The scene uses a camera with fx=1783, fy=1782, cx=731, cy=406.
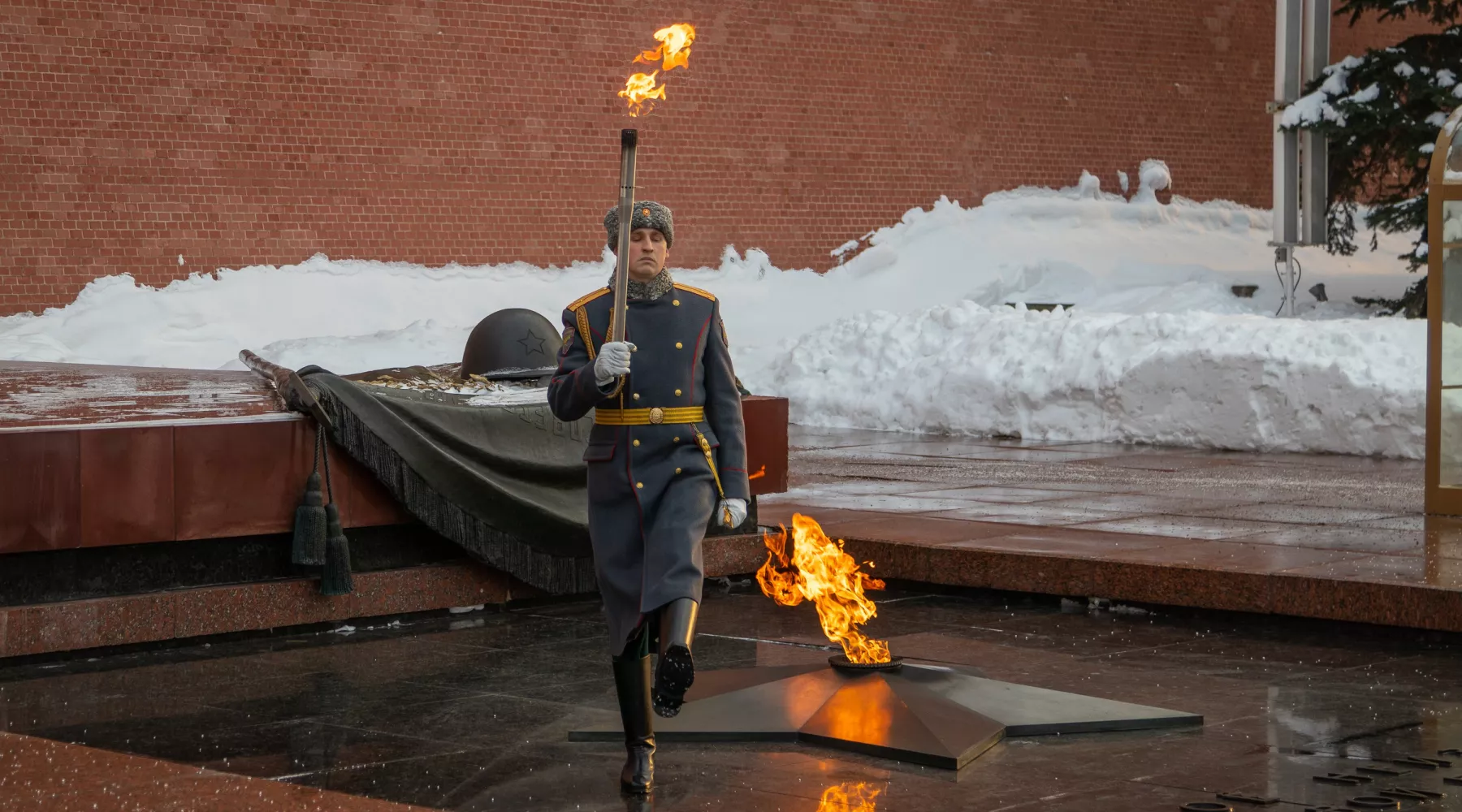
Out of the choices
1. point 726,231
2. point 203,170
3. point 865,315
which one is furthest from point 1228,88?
point 203,170

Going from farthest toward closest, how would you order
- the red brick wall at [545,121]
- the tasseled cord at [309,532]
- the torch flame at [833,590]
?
the red brick wall at [545,121]
the tasseled cord at [309,532]
the torch flame at [833,590]

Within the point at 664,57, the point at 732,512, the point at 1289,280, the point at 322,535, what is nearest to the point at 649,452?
the point at 732,512

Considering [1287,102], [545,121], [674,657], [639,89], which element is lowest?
[674,657]

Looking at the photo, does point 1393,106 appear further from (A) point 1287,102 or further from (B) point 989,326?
(B) point 989,326

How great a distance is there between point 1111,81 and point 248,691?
1899 centimetres

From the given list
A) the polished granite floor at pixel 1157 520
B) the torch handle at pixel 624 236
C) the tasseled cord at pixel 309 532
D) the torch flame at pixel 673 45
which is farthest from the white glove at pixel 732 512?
the polished granite floor at pixel 1157 520

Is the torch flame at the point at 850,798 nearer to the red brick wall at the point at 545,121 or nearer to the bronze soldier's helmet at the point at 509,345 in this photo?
the bronze soldier's helmet at the point at 509,345

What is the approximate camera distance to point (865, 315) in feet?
53.3

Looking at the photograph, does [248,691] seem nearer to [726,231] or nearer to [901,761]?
[901,761]

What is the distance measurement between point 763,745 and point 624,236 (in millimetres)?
1410

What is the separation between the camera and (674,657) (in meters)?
3.92

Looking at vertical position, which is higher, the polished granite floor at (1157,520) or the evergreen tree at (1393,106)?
the evergreen tree at (1393,106)

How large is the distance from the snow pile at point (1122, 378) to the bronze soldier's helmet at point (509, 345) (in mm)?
5963

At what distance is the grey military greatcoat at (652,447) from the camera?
414 centimetres
